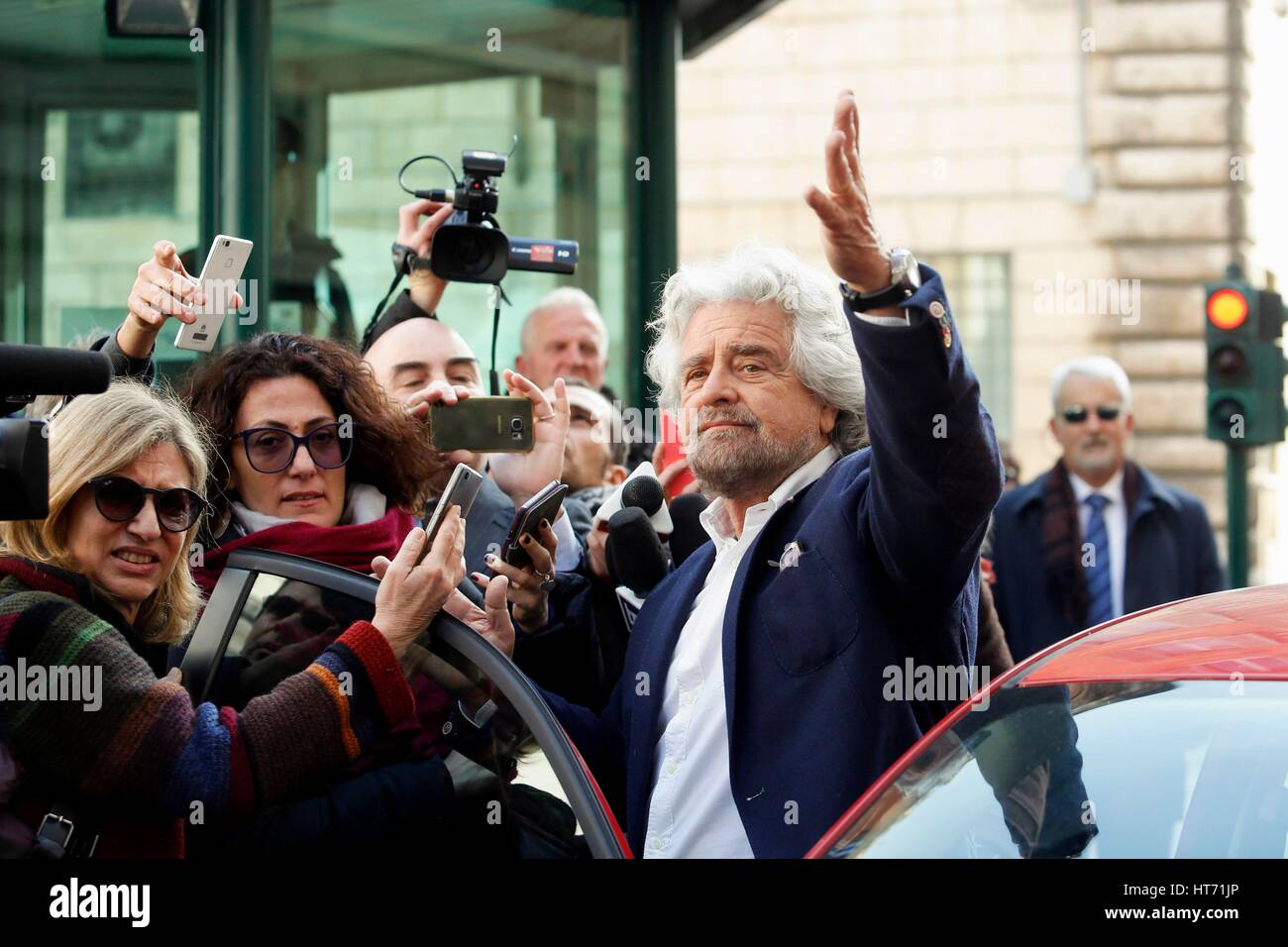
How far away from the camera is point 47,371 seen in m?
1.92

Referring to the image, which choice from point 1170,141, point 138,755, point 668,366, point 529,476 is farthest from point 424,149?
point 1170,141

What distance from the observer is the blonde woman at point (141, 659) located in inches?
96.3

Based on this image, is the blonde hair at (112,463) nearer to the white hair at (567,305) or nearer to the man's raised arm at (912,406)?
the man's raised arm at (912,406)

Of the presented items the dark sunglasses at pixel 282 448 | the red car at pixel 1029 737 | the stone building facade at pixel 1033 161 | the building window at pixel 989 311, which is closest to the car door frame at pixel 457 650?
the red car at pixel 1029 737

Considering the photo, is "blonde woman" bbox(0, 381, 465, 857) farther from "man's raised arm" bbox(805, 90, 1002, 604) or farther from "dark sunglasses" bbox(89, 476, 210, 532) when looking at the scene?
"man's raised arm" bbox(805, 90, 1002, 604)

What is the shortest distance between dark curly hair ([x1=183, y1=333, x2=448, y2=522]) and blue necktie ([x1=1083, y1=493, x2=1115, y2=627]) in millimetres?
3684

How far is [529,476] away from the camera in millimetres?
4414

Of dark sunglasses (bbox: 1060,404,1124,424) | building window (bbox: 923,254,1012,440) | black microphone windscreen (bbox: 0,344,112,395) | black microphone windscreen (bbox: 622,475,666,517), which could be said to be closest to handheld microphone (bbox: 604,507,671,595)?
black microphone windscreen (bbox: 622,475,666,517)

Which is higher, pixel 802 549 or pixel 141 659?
pixel 802 549

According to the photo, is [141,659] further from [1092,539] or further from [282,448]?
[1092,539]

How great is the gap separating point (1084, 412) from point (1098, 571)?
0.69m

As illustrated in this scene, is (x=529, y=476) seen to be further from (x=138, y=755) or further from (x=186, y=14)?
(x=186, y=14)

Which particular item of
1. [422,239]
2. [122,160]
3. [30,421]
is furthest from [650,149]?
[30,421]
